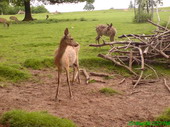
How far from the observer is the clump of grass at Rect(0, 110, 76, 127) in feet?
14.4

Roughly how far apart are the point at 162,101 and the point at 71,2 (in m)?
26.9

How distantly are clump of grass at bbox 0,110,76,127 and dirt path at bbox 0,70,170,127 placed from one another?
0.33m

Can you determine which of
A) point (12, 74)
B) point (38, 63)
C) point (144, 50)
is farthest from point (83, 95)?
point (144, 50)

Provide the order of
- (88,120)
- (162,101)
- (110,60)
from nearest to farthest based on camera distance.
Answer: (88,120) → (162,101) → (110,60)

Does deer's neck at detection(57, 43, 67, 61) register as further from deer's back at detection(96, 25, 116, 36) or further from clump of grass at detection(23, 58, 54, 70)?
deer's back at detection(96, 25, 116, 36)

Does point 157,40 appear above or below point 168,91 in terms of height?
above

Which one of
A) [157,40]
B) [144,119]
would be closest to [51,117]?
[144,119]

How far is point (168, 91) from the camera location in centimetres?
669

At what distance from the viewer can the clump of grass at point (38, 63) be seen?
8281 millimetres

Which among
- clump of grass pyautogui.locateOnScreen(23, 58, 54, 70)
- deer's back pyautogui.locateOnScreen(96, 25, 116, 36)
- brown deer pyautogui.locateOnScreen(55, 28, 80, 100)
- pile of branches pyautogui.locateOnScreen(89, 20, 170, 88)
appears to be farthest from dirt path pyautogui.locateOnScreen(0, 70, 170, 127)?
deer's back pyautogui.locateOnScreen(96, 25, 116, 36)

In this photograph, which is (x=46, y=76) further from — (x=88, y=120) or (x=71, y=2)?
(x=71, y=2)

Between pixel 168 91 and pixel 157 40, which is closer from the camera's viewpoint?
pixel 168 91

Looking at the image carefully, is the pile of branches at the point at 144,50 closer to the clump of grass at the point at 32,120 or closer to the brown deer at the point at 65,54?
the brown deer at the point at 65,54

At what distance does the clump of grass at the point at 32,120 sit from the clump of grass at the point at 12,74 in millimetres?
2510
